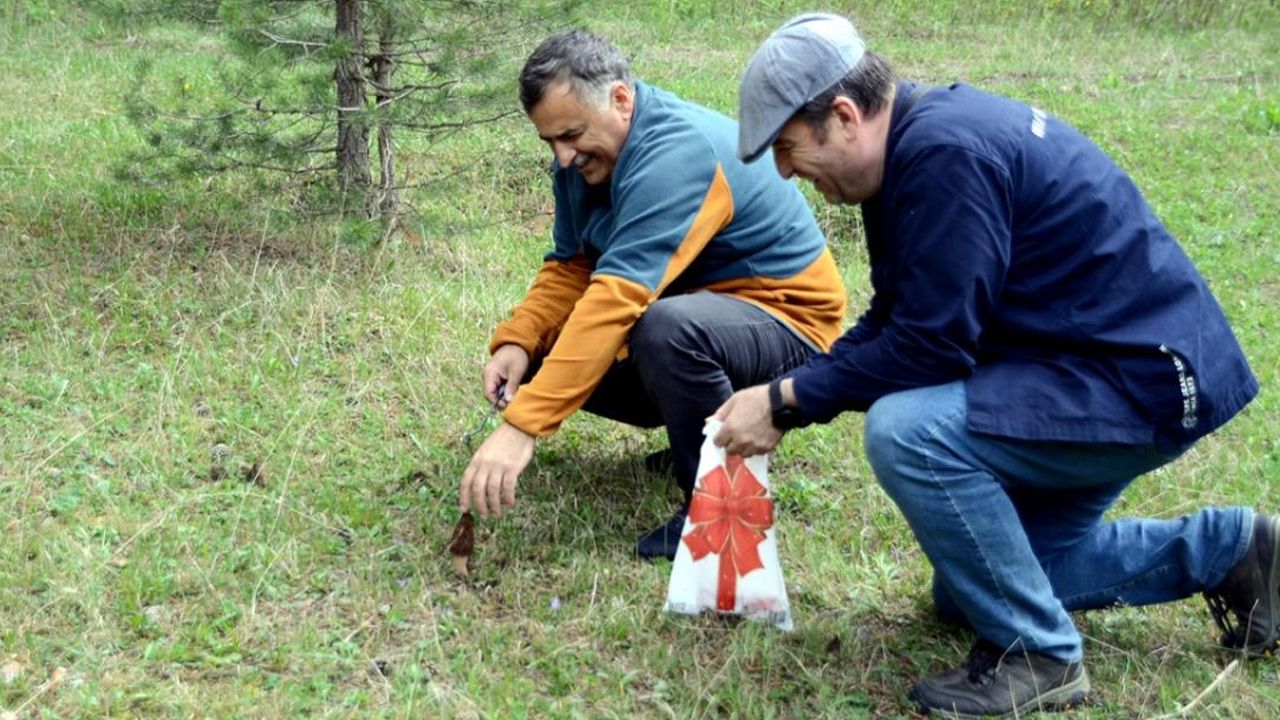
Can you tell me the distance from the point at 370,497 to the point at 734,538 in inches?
48.9

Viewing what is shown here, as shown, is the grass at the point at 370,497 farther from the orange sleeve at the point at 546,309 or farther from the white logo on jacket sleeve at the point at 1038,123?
the white logo on jacket sleeve at the point at 1038,123

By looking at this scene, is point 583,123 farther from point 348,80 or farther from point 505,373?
point 348,80

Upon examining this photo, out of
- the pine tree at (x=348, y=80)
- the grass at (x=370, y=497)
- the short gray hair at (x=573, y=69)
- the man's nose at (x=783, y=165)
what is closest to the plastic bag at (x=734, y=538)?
the grass at (x=370, y=497)

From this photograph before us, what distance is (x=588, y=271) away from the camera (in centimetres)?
420

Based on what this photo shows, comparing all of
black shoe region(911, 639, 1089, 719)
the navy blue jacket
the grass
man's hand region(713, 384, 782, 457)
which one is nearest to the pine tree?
the grass

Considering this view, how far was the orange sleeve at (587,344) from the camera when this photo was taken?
3.55 meters

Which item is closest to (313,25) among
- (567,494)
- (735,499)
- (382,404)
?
(382,404)

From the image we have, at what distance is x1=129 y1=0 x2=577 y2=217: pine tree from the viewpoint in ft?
18.4

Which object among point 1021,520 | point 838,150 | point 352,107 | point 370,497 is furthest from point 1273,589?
point 352,107

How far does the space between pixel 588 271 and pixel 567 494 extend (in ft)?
2.15

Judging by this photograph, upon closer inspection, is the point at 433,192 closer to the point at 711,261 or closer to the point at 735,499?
the point at 711,261

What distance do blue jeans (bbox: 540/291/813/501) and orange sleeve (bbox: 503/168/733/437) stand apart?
3.1 inches

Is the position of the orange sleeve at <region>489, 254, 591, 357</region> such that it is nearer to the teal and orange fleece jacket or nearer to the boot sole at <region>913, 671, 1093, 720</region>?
the teal and orange fleece jacket

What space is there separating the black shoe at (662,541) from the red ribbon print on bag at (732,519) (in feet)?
1.37
